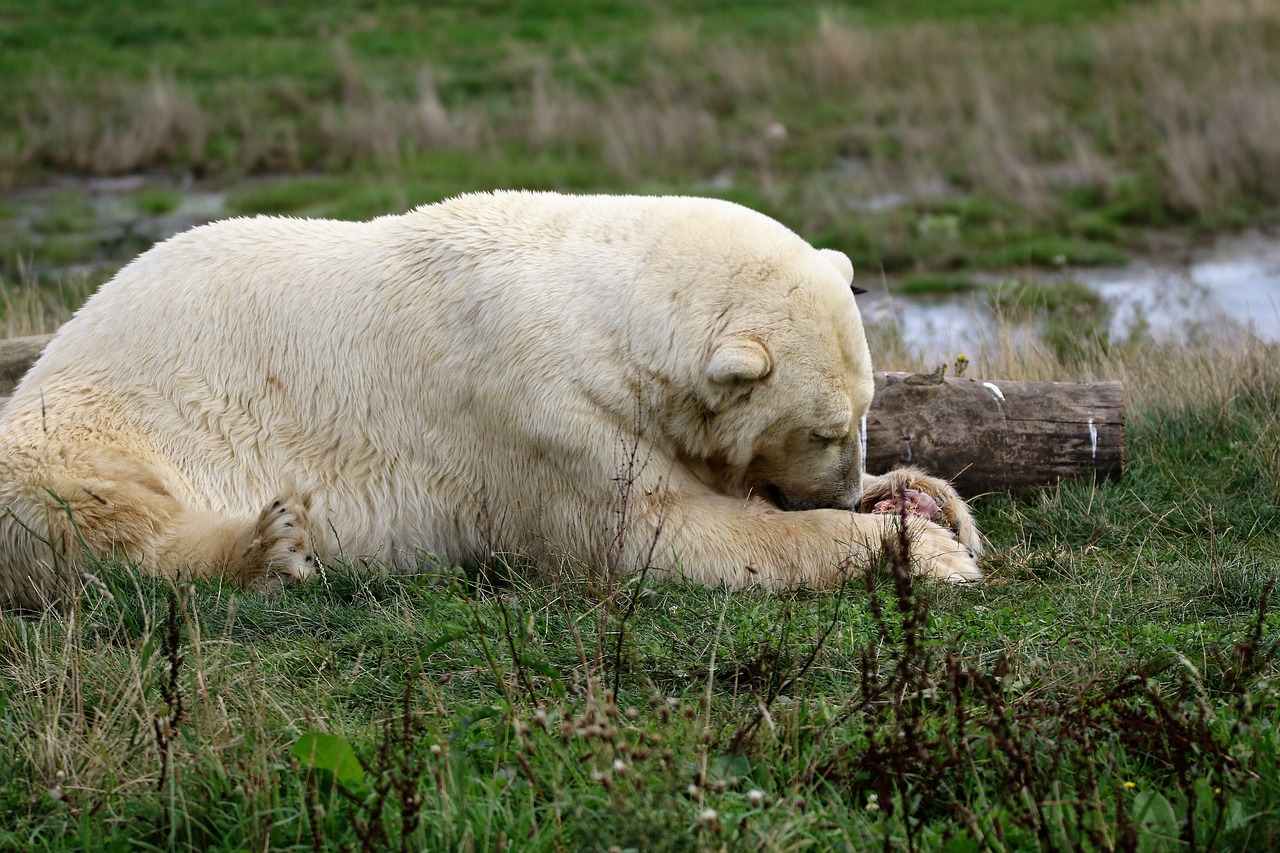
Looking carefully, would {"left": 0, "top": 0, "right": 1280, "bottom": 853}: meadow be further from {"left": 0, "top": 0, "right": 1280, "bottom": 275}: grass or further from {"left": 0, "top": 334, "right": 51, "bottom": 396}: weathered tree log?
{"left": 0, "top": 0, "right": 1280, "bottom": 275}: grass

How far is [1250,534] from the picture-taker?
4.79 meters

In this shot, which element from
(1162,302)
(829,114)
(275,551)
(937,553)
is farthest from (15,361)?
(829,114)

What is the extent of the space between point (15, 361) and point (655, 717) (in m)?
4.38

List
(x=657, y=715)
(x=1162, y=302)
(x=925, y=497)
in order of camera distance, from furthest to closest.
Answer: (x=1162, y=302) → (x=925, y=497) → (x=657, y=715)

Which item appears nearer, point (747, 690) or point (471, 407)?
point (747, 690)

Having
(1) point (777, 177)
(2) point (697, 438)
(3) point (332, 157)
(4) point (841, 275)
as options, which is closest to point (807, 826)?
(2) point (697, 438)

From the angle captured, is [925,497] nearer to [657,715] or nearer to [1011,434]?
[1011,434]

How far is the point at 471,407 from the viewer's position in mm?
4660

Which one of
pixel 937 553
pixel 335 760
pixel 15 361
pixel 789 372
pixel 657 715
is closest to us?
pixel 335 760

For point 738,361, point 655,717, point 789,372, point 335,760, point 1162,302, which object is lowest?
point 1162,302

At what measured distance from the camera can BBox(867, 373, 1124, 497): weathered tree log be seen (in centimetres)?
535

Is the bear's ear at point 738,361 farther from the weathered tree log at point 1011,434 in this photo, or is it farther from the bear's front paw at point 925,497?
the weathered tree log at point 1011,434

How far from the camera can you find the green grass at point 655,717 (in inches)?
106

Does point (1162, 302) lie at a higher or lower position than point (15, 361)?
lower
